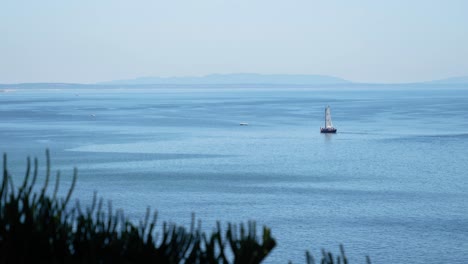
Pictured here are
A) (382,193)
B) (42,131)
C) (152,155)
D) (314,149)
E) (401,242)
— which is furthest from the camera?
(42,131)

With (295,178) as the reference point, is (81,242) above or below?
above

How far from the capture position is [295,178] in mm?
43375

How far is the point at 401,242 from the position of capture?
1104 inches

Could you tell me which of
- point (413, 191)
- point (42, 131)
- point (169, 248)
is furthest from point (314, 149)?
point (169, 248)

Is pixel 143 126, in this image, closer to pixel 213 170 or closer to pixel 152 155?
pixel 152 155

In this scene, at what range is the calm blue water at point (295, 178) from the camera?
2916 cm

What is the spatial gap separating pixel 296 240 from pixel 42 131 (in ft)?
165

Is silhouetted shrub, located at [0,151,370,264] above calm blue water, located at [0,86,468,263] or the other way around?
above

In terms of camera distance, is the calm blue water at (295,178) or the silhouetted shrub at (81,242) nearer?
the silhouetted shrub at (81,242)

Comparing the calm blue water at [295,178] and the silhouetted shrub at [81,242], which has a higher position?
the silhouetted shrub at [81,242]

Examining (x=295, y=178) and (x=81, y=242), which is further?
(x=295, y=178)

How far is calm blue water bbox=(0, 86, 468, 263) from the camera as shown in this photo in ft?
95.7

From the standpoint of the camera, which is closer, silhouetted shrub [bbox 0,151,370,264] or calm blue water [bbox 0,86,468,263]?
silhouetted shrub [bbox 0,151,370,264]

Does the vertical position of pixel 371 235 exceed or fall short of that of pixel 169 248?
it falls short
